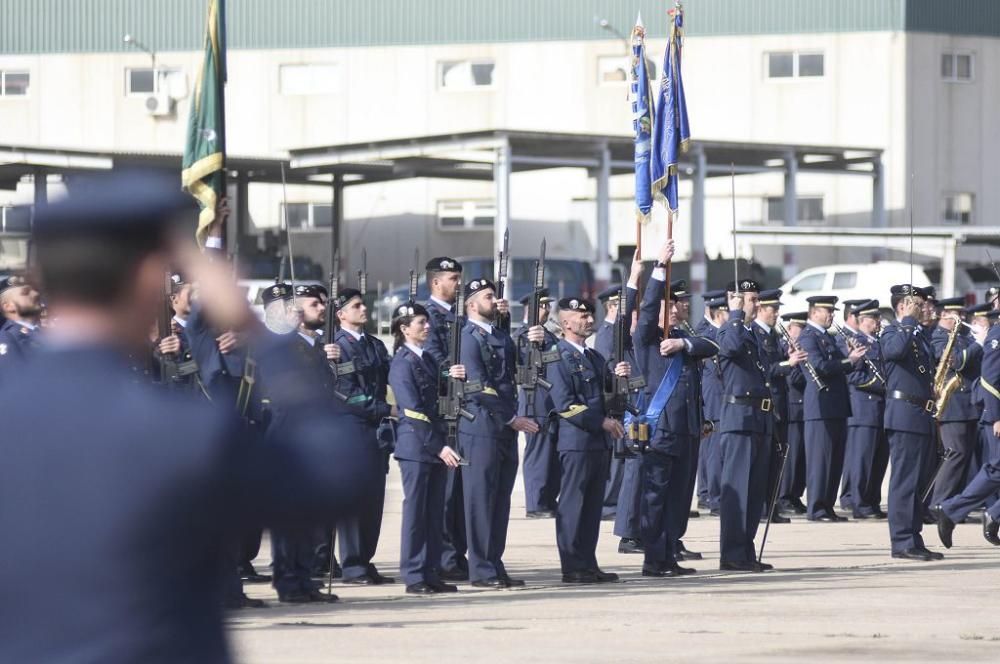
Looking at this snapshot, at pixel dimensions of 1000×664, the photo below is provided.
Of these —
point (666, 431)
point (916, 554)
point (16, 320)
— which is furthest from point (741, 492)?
point (16, 320)

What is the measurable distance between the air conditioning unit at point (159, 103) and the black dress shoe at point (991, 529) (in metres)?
31.7

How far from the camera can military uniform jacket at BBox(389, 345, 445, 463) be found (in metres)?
10.6

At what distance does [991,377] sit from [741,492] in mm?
2612

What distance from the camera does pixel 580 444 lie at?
11109 mm

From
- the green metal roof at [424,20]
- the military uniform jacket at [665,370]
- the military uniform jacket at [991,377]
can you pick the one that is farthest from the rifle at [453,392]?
the green metal roof at [424,20]

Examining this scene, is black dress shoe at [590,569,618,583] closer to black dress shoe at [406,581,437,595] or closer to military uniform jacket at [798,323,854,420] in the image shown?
black dress shoe at [406,581,437,595]

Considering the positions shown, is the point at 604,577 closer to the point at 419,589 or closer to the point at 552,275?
the point at 419,589

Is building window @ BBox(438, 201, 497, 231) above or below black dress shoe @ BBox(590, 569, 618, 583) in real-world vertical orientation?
above

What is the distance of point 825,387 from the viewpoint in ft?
51.2

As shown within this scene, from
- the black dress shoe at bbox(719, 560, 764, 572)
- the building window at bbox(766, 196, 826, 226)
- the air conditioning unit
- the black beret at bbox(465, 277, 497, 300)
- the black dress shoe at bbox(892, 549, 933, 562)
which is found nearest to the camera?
the black beret at bbox(465, 277, 497, 300)

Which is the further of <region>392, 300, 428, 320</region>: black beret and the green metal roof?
the green metal roof

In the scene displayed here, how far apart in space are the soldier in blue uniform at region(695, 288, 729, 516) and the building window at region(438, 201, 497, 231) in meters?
26.9

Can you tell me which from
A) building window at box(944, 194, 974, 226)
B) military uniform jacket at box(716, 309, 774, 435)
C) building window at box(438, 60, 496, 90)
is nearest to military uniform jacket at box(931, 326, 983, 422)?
military uniform jacket at box(716, 309, 774, 435)

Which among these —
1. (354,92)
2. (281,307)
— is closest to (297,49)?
(354,92)
